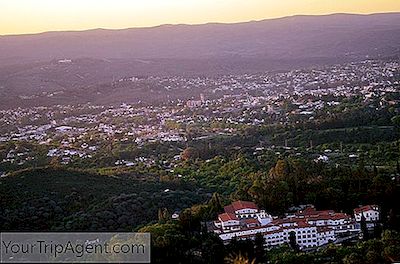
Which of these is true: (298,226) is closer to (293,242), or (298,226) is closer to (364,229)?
(293,242)

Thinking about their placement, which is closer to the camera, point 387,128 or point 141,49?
point 387,128

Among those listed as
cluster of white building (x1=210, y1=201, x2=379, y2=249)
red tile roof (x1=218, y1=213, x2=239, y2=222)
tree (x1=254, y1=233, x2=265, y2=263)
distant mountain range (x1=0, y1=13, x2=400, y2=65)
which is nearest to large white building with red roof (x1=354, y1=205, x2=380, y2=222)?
cluster of white building (x1=210, y1=201, x2=379, y2=249)

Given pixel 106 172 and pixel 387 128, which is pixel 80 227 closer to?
pixel 106 172

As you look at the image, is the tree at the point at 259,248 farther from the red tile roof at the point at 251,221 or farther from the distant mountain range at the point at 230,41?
the distant mountain range at the point at 230,41

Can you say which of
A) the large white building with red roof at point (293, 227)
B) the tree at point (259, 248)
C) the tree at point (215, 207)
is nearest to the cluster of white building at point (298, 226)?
the large white building with red roof at point (293, 227)

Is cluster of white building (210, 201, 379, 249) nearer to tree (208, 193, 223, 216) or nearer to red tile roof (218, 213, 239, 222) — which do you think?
red tile roof (218, 213, 239, 222)

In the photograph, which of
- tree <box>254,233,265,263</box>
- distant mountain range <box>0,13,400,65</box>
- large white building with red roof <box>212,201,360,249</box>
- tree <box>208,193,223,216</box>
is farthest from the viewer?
distant mountain range <box>0,13,400,65</box>

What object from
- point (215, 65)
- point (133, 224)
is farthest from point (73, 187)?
point (215, 65)
